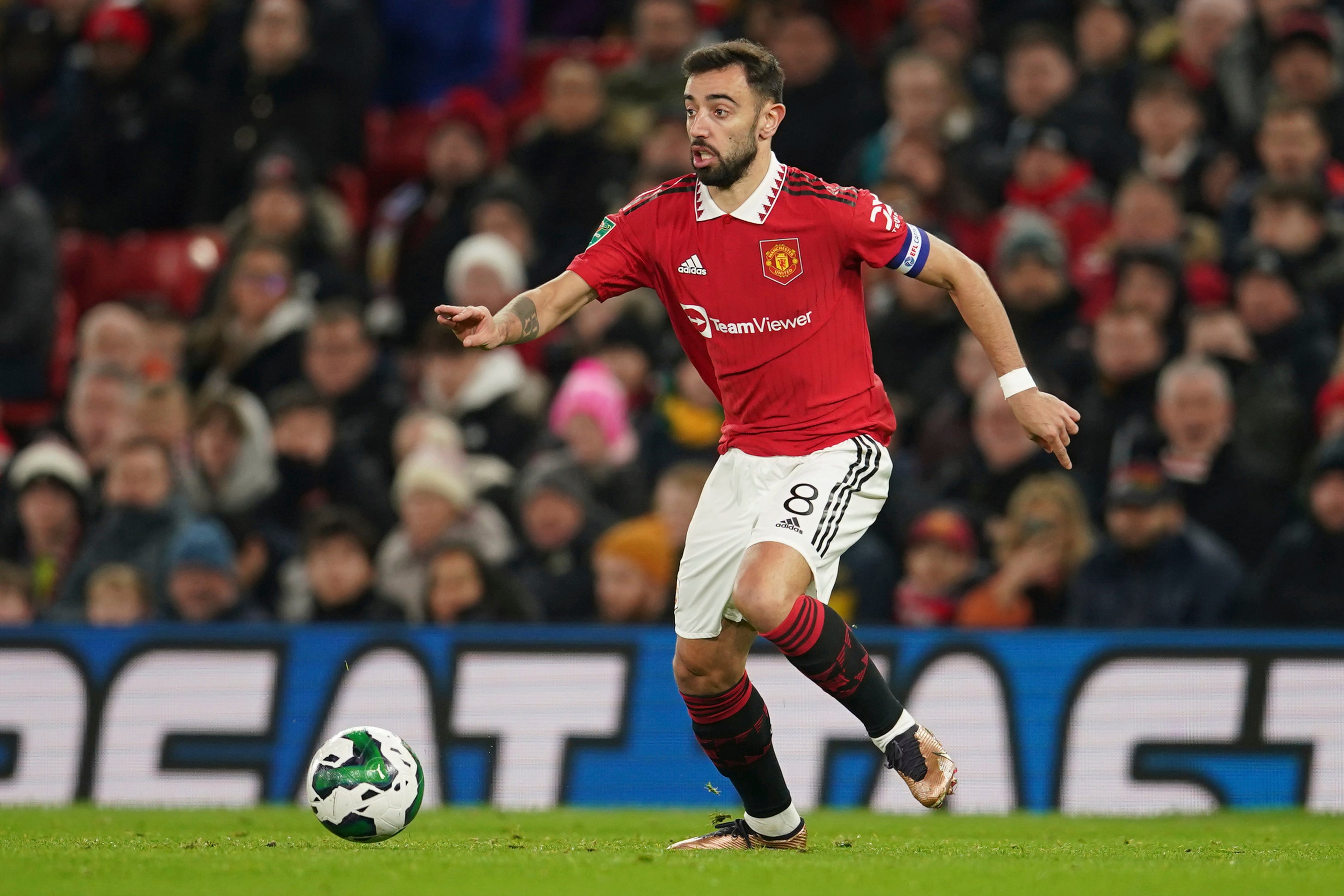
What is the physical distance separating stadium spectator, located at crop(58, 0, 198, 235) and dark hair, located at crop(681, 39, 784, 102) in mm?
9350

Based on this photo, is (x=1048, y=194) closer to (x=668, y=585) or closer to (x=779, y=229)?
(x=668, y=585)

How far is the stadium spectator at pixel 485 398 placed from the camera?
12820mm

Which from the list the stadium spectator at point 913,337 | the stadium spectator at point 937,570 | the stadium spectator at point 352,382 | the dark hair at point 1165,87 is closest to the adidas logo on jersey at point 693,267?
the stadium spectator at point 937,570

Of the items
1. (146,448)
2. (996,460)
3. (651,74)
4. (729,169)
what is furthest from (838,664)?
(651,74)

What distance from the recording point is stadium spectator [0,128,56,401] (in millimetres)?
13555

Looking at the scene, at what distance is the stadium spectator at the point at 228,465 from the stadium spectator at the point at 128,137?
12.7 ft

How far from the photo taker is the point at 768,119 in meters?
7.16

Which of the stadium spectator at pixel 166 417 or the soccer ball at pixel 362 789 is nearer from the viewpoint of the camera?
the soccer ball at pixel 362 789

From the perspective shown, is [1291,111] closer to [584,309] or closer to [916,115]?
[916,115]

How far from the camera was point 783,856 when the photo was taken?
6.86 m

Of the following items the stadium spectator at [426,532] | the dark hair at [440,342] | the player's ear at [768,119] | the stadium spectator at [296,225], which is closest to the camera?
the player's ear at [768,119]

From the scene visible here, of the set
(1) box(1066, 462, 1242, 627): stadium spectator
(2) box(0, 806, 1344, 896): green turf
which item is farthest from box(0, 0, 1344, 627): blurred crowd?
(2) box(0, 806, 1344, 896): green turf

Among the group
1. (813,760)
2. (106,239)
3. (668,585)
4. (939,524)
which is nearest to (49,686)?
(668,585)

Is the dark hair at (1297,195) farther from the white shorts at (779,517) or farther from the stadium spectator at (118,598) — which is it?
the stadium spectator at (118,598)
